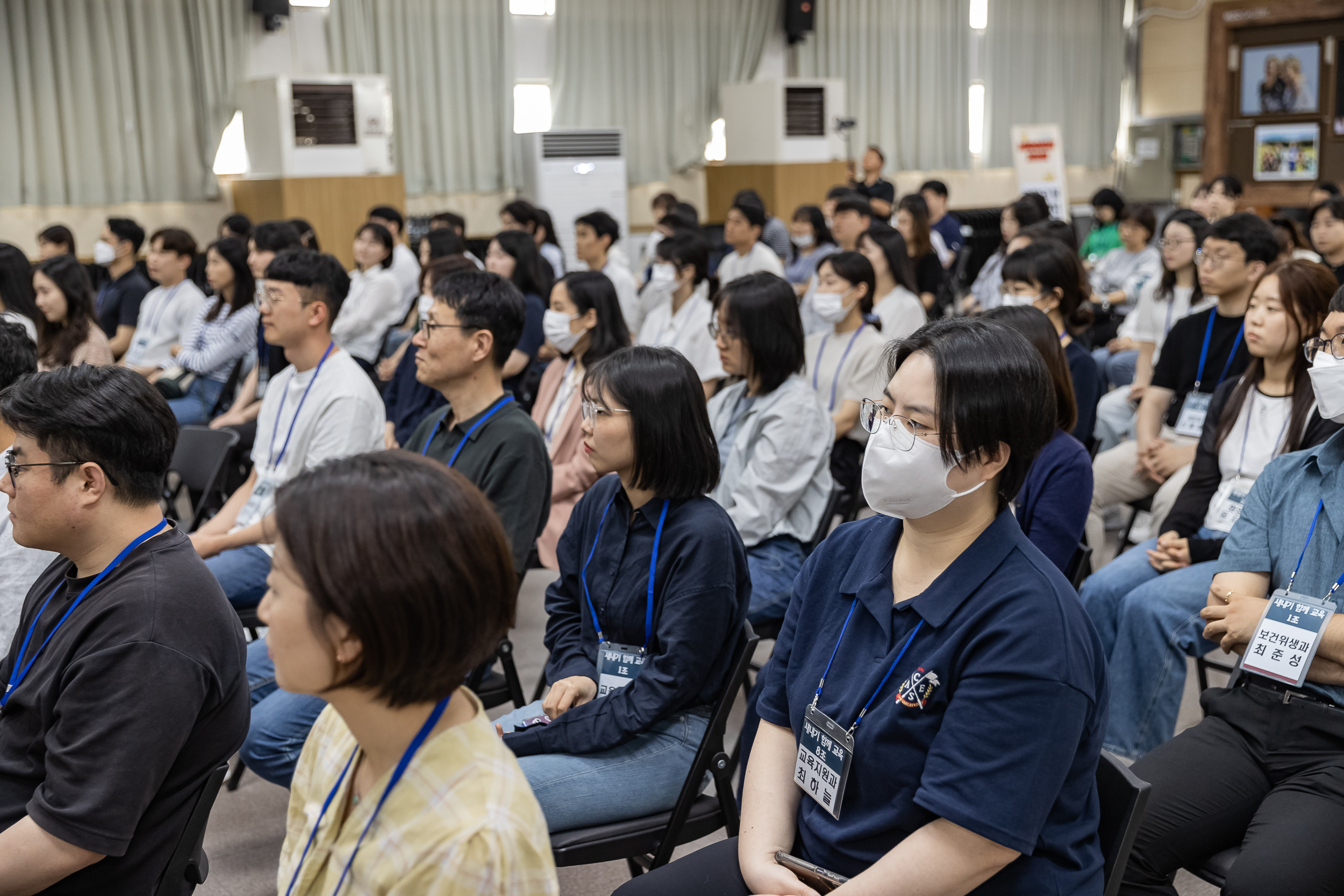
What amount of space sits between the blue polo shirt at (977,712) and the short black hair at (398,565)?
1.87ft

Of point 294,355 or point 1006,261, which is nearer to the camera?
point 294,355

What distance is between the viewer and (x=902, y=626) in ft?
4.75

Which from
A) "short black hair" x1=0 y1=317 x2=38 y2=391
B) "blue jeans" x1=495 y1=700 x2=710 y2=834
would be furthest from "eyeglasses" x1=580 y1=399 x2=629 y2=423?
"short black hair" x1=0 y1=317 x2=38 y2=391

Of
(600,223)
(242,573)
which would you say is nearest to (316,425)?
(242,573)

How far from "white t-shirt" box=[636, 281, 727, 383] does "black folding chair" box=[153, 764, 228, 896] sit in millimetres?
3046

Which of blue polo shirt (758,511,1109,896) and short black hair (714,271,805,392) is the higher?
short black hair (714,271,805,392)

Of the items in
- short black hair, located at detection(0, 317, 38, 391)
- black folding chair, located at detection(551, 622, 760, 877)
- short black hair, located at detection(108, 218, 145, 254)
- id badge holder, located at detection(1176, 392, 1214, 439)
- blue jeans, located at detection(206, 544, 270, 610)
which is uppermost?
short black hair, located at detection(108, 218, 145, 254)

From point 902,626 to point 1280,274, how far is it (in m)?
1.90

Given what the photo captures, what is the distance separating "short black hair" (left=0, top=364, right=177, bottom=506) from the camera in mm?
1675

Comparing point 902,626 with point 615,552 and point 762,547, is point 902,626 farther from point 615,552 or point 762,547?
point 762,547

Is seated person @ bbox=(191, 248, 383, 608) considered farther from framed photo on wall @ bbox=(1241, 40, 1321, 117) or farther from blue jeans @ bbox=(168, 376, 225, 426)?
framed photo on wall @ bbox=(1241, 40, 1321, 117)

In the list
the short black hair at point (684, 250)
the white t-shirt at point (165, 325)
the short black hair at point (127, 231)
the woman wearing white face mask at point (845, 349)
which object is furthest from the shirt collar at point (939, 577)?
the short black hair at point (127, 231)

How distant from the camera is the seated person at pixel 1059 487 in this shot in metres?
2.48

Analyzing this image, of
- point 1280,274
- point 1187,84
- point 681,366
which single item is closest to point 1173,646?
point 1280,274
